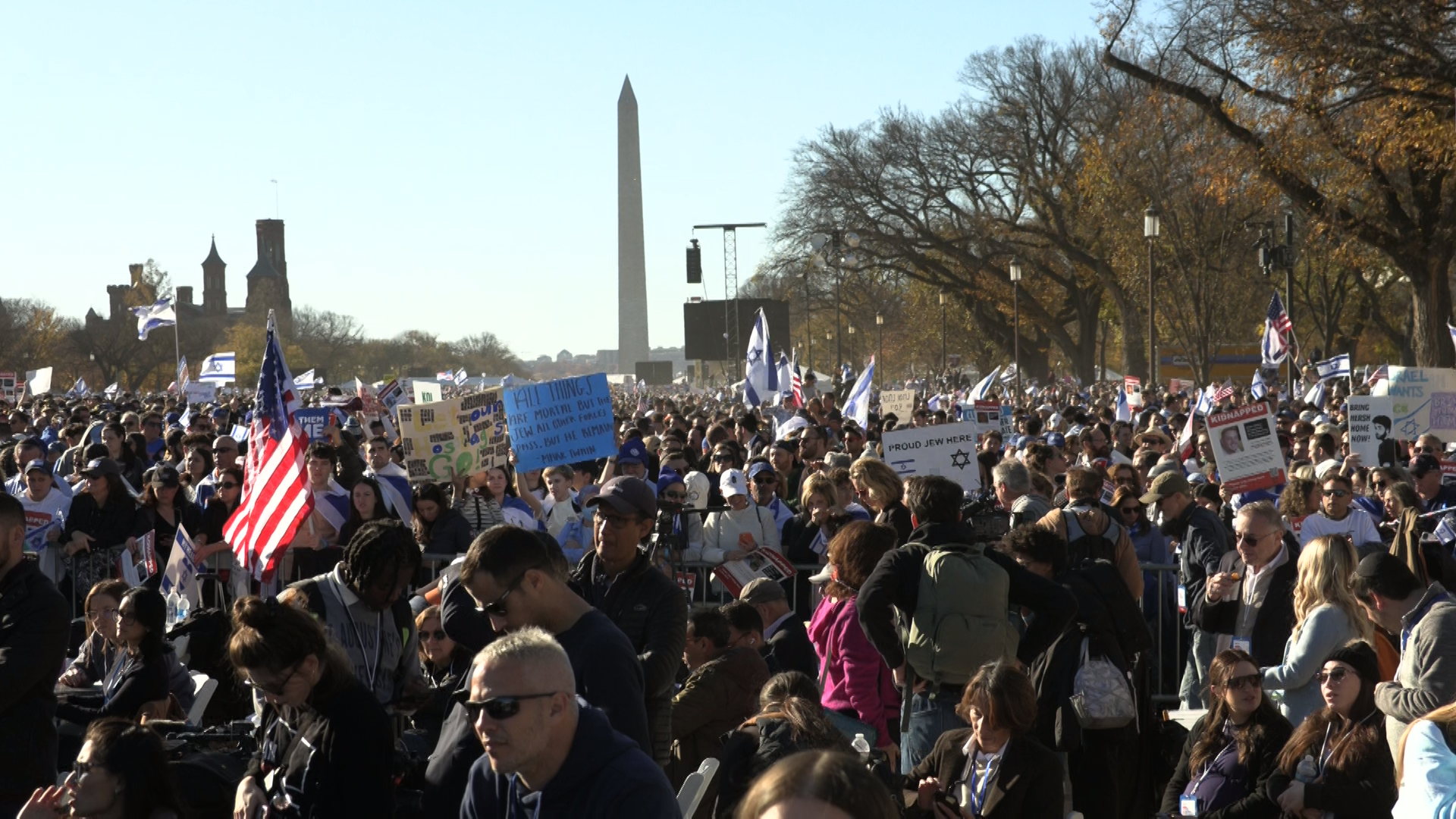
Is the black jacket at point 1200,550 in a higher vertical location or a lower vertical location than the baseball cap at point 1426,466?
lower

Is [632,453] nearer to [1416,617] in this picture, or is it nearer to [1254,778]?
[1254,778]

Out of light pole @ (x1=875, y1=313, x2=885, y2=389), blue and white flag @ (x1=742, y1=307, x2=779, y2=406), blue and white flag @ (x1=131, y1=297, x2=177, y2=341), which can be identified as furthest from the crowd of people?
light pole @ (x1=875, y1=313, x2=885, y2=389)

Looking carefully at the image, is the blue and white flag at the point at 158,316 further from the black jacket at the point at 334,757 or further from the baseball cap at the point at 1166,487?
the black jacket at the point at 334,757

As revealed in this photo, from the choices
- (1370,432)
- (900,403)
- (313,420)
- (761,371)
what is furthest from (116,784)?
(761,371)

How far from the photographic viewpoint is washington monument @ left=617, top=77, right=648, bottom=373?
5177 inches

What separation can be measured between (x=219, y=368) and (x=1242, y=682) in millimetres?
26031

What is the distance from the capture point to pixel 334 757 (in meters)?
4.13

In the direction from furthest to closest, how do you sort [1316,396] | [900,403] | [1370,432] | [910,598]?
[1316,396]
[900,403]
[1370,432]
[910,598]

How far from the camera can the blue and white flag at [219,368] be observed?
94.2ft

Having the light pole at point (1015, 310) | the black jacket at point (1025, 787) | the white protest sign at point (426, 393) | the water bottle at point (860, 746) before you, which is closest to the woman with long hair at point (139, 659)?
the water bottle at point (860, 746)

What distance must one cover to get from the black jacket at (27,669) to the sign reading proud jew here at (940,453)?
823cm

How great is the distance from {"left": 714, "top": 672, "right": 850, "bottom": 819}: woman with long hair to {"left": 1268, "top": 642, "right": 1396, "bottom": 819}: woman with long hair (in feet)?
5.61

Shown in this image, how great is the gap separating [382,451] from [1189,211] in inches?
1120

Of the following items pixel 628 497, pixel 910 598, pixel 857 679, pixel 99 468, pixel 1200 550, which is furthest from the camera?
pixel 99 468
